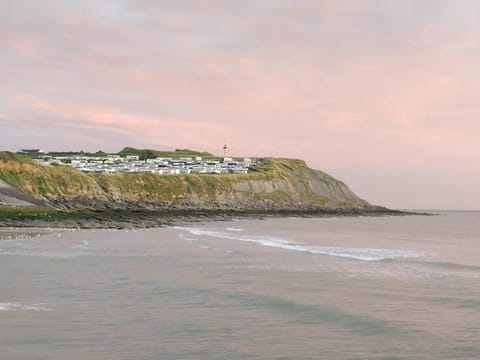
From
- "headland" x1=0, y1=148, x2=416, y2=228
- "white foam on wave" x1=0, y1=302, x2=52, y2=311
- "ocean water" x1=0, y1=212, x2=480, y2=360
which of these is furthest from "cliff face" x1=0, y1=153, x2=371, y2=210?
"white foam on wave" x1=0, y1=302, x2=52, y2=311

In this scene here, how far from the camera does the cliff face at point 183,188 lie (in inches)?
3629

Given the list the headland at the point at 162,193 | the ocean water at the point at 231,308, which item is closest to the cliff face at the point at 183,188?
the headland at the point at 162,193

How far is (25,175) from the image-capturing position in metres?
91.9

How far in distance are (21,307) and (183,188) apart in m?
112

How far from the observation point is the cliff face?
9219 centimetres

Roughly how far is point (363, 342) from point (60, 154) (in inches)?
7410

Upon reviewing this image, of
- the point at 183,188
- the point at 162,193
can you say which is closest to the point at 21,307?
the point at 162,193

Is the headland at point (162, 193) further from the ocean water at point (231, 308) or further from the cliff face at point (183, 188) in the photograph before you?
the ocean water at point (231, 308)

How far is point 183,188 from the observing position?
424 feet

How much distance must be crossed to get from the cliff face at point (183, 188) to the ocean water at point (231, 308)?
57.1 meters

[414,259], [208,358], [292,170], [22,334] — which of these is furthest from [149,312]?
[292,170]

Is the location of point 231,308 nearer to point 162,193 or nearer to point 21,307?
point 21,307

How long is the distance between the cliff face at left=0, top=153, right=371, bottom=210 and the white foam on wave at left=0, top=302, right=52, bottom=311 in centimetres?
6496

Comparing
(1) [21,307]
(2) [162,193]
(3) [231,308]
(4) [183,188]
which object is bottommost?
(1) [21,307]
